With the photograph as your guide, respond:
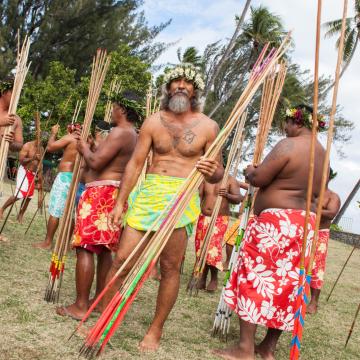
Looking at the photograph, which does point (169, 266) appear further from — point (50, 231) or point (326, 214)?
point (50, 231)

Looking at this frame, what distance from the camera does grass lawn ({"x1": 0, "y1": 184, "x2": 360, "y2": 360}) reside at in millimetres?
2920

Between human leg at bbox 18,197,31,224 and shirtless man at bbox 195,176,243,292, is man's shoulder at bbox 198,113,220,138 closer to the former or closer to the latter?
shirtless man at bbox 195,176,243,292

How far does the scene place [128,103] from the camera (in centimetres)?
378

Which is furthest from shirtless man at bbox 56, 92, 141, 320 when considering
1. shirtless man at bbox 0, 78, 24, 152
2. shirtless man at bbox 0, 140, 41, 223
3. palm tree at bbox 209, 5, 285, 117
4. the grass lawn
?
palm tree at bbox 209, 5, 285, 117

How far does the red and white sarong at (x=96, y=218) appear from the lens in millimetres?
3631

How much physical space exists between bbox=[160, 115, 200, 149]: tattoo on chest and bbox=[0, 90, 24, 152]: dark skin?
5.25 feet

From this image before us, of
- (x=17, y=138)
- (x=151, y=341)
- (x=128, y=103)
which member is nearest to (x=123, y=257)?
(x=151, y=341)

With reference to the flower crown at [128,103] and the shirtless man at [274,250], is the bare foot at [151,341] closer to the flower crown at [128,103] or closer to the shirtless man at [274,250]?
the shirtless man at [274,250]

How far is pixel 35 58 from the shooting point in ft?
69.9

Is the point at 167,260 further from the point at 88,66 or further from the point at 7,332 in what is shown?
the point at 88,66

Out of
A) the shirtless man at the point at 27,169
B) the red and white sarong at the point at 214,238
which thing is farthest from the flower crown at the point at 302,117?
the shirtless man at the point at 27,169

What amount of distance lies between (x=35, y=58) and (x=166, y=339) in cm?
2002

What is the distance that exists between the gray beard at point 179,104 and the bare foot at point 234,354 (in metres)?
1.68

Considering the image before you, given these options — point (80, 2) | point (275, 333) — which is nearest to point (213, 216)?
point (275, 333)
